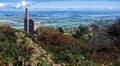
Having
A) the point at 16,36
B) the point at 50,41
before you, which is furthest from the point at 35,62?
the point at 50,41

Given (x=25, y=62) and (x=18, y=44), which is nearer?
(x=25, y=62)

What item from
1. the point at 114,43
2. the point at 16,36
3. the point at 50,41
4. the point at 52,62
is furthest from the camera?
the point at 114,43

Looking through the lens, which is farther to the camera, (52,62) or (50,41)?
(50,41)

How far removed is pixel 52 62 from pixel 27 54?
144 cm

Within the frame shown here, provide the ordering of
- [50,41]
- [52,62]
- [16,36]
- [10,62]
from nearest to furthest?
1. [10,62]
2. [52,62]
3. [16,36]
4. [50,41]

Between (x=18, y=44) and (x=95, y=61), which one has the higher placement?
(x=18, y=44)

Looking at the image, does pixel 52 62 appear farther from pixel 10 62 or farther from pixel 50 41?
pixel 50 41

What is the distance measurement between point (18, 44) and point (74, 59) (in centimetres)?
326

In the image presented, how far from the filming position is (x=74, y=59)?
20125 millimetres

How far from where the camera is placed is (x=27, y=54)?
A: 18.4m

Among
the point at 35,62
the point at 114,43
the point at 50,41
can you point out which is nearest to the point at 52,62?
the point at 35,62

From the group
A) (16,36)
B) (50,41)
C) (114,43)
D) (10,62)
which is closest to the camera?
(10,62)

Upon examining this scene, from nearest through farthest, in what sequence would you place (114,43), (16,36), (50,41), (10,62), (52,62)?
(10,62), (52,62), (16,36), (50,41), (114,43)

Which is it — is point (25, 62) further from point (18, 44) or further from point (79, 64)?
point (79, 64)
